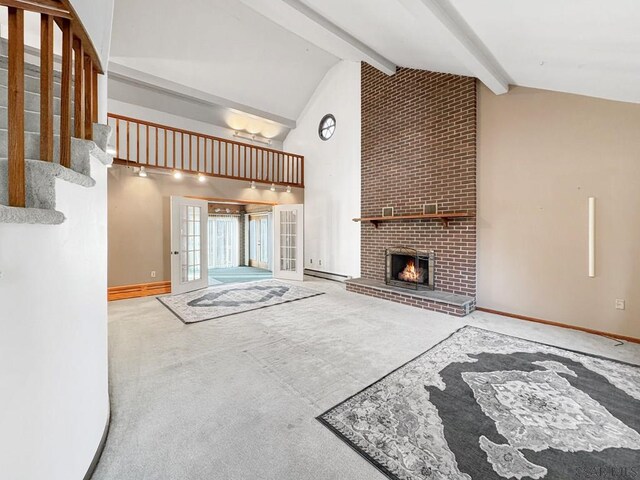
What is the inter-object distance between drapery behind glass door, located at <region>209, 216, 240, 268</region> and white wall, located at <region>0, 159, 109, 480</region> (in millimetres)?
8580

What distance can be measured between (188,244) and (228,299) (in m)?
1.70

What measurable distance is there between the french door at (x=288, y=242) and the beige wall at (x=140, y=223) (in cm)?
214

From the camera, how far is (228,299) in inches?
202

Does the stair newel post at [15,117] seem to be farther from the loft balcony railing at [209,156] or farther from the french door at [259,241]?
the french door at [259,241]

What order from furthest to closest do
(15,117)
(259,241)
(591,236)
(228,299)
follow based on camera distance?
(259,241), (228,299), (591,236), (15,117)

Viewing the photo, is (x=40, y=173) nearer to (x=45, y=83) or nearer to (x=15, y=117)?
(x=15, y=117)

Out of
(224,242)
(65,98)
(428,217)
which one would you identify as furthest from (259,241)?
(65,98)

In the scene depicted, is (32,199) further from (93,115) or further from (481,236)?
(481,236)

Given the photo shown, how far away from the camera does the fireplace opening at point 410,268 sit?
16.5 ft

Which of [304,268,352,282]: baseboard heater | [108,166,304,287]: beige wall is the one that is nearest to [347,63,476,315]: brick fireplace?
[304,268,352,282]: baseboard heater

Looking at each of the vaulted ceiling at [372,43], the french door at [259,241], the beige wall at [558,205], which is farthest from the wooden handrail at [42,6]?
the french door at [259,241]

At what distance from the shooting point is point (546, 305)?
12.7 feet

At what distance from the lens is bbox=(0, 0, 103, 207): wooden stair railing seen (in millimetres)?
1004

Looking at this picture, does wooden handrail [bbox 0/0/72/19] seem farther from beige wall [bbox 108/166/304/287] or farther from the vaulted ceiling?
beige wall [bbox 108/166/304/287]
